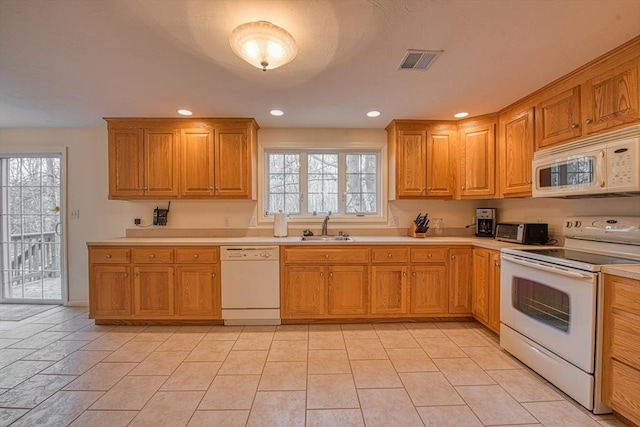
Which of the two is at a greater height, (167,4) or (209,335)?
(167,4)

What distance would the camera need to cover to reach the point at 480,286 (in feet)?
9.10

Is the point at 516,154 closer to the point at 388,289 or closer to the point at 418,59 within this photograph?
the point at 418,59

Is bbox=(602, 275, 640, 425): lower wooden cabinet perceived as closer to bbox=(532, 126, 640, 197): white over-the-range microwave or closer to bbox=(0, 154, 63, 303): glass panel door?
bbox=(532, 126, 640, 197): white over-the-range microwave

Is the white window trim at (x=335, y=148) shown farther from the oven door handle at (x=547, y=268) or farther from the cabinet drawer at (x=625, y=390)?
the cabinet drawer at (x=625, y=390)

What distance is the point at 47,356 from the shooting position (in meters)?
2.28

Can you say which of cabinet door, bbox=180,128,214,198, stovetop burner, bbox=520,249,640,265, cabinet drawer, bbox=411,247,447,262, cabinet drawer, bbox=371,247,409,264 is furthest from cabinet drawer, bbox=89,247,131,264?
stovetop burner, bbox=520,249,640,265

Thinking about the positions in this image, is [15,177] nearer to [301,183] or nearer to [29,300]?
[29,300]

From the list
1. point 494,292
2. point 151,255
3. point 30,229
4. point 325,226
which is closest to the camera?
point 494,292

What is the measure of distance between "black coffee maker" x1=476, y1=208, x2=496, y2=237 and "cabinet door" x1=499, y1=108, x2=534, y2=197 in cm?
41

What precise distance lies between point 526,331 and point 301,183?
8.67 feet

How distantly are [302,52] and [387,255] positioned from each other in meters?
2.01

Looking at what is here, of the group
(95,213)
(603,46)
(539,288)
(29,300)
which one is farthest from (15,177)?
(603,46)

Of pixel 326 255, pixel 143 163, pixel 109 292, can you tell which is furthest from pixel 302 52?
pixel 109 292

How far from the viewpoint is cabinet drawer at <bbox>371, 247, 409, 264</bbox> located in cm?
287
